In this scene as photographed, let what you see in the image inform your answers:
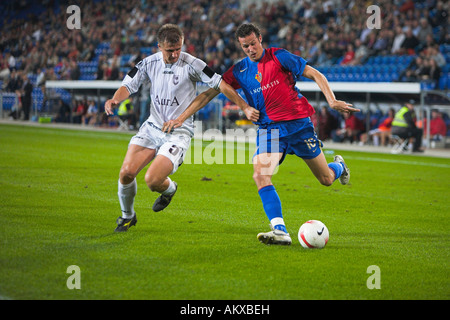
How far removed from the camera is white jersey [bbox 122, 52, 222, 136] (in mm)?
7039

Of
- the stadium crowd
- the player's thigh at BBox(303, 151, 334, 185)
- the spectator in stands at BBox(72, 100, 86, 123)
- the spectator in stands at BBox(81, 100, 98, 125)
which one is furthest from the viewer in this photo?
the spectator in stands at BBox(72, 100, 86, 123)

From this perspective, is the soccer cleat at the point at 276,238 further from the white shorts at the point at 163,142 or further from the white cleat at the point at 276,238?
the white shorts at the point at 163,142

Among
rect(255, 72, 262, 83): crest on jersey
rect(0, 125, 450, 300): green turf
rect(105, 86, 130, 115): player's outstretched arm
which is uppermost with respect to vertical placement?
rect(255, 72, 262, 83): crest on jersey

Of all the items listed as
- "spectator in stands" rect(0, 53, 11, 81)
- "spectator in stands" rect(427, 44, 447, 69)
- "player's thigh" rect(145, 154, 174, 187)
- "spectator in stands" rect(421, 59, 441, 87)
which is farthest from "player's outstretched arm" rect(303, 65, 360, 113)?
"spectator in stands" rect(0, 53, 11, 81)

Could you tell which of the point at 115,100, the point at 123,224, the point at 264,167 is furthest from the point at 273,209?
→ the point at 115,100

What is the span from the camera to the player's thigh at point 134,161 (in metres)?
6.69

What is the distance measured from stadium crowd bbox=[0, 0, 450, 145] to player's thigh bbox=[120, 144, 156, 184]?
14940mm

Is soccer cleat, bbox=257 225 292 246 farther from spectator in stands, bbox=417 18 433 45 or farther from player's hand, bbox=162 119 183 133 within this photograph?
spectator in stands, bbox=417 18 433 45

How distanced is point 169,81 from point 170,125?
23.9 inches

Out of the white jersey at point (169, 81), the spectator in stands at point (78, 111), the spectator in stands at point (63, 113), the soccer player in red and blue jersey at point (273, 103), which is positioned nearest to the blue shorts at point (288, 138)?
the soccer player in red and blue jersey at point (273, 103)

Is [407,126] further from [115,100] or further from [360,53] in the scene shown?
[115,100]

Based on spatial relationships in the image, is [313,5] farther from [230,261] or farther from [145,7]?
[230,261]

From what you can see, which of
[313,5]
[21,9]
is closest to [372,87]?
[313,5]
